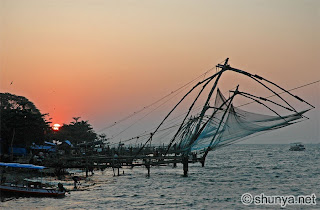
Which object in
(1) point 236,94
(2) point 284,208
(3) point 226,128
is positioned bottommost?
(2) point 284,208

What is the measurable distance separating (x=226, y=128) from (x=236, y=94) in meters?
2.42

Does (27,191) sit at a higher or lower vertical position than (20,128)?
lower

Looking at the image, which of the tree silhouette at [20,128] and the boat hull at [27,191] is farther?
the tree silhouette at [20,128]

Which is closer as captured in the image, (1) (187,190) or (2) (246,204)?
(2) (246,204)

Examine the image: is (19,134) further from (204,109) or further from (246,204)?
(246,204)

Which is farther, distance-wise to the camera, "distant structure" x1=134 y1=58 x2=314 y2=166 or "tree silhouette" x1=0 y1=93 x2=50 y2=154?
"tree silhouette" x1=0 y1=93 x2=50 y2=154

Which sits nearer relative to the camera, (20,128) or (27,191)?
(27,191)

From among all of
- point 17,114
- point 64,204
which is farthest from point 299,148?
point 64,204

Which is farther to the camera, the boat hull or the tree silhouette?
the tree silhouette

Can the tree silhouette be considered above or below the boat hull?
above

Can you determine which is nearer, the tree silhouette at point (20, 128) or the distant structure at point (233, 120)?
the distant structure at point (233, 120)

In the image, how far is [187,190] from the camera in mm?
27391

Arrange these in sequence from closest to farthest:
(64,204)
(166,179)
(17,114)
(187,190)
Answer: (64,204) < (187,190) < (166,179) < (17,114)

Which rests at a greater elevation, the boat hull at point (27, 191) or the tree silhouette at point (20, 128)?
the tree silhouette at point (20, 128)
